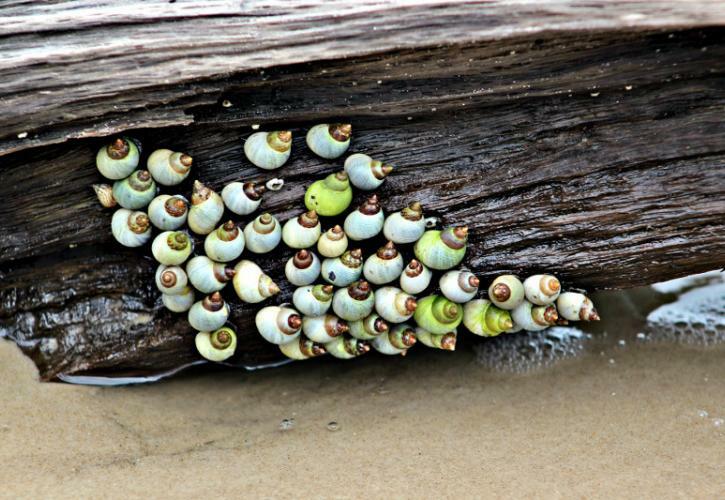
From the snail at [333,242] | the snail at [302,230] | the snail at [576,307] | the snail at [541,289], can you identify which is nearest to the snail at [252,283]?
the snail at [302,230]

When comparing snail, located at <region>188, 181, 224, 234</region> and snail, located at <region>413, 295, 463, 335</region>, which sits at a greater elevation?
snail, located at <region>188, 181, 224, 234</region>

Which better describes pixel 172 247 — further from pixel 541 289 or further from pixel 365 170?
pixel 541 289

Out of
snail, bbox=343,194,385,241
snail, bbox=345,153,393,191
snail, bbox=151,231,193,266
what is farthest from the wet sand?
snail, bbox=345,153,393,191

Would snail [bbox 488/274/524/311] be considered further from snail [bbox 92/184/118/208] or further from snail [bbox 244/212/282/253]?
snail [bbox 92/184/118/208]

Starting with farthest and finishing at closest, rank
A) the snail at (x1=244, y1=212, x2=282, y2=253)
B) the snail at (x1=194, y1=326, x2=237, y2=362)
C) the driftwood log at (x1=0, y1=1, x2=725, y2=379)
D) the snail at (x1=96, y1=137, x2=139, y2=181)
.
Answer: the snail at (x1=194, y1=326, x2=237, y2=362), the snail at (x1=244, y1=212, x2=282, y2=253), the snail at (x1=96, y1=137, x2=139, y2=181), the driftwood log at (x1=0, y1=1, x2=725, y2=379)

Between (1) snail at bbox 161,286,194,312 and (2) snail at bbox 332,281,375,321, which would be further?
(1) snail at bbox 161,286,194,312

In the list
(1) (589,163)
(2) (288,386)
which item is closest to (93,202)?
(2) (288,386)

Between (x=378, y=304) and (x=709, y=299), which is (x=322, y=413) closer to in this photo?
(x=378, y=304)
